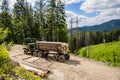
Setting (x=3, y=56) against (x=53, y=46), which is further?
(x=53, y=46)

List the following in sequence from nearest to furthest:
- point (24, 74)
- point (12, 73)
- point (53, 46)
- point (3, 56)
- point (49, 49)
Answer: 1. point (3, 56)
2. point (24, 74)
3. point (12, 73)
4. point (53, 46)
5. point (49, 49)

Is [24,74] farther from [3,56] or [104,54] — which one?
[104,54]

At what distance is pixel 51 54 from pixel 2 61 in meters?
19.4

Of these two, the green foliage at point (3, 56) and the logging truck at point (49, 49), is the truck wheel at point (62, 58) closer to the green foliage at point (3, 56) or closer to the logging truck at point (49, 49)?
the logging truck at point (49, 49)

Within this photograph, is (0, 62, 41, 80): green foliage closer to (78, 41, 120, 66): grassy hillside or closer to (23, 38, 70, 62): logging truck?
(23, 38, 70, 62): logging truck

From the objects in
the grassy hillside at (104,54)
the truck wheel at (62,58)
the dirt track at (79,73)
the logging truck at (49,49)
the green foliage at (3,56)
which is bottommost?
the grassy hillside at (104,54)

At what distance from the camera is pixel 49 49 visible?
73.2 ft

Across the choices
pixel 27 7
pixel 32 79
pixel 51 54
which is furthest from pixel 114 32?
pixel 32 79

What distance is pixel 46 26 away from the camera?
48.0 metres

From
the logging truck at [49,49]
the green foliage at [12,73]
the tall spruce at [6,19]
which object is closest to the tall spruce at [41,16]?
the tall spruce at [6,19]

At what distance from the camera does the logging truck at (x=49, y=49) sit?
2169 centimetres

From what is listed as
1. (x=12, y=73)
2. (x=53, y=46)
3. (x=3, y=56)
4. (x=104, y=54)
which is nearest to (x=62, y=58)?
(x=53, y=46)

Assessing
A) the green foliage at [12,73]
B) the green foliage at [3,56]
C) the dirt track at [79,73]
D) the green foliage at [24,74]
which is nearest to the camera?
the green foliage at [3,56]

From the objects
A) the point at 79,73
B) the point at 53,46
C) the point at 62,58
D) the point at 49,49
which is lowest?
the point at 79,73
